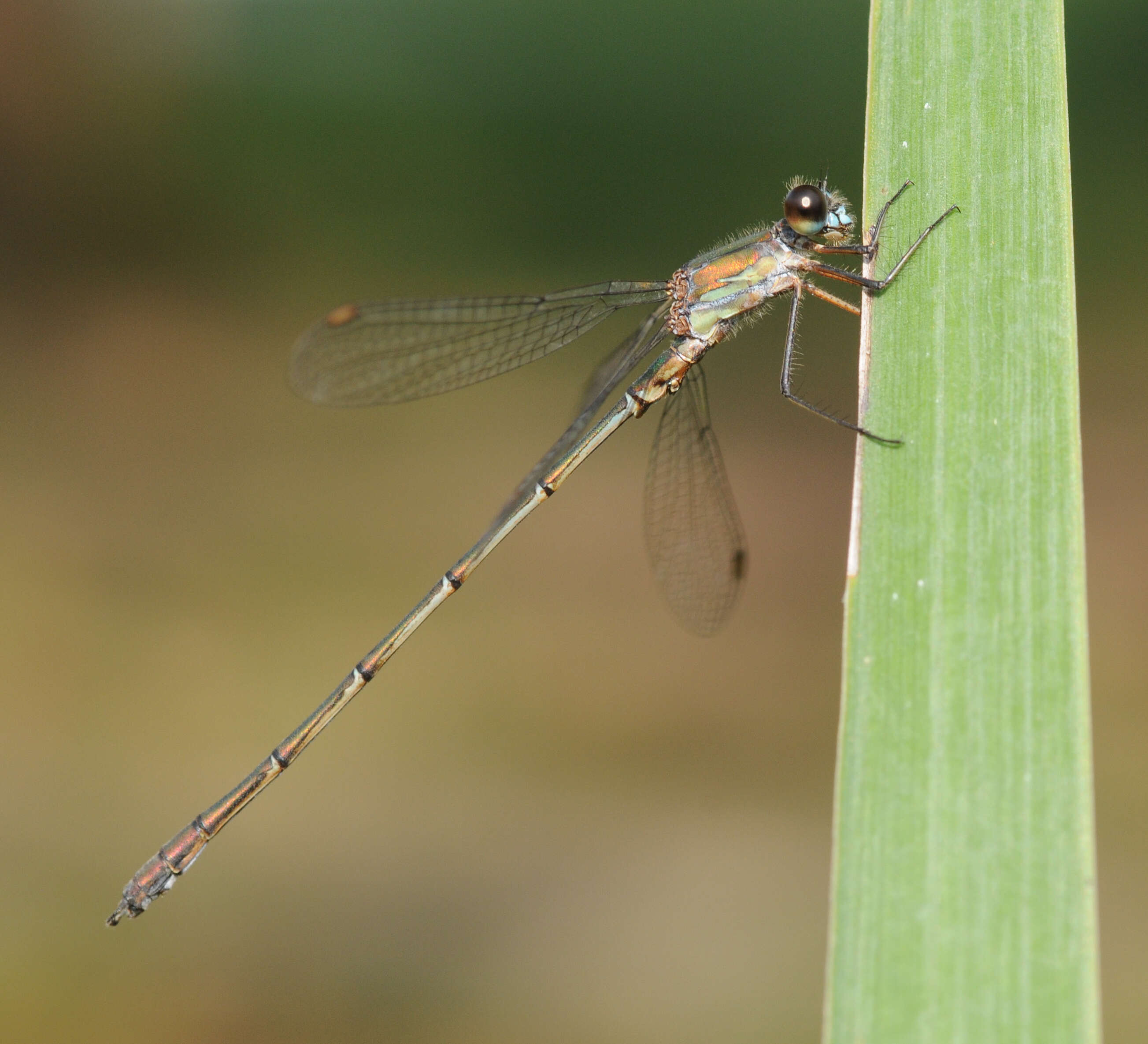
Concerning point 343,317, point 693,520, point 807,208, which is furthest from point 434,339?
point 807,208

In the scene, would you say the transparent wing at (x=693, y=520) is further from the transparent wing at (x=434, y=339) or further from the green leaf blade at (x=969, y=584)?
the green leaf blade at (x=969, y=584)

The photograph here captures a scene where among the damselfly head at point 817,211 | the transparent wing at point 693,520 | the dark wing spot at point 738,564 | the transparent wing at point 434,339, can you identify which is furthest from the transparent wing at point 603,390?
the dark wing spot at point 738,564

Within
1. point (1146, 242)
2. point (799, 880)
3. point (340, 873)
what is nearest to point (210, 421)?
point (340, 873)

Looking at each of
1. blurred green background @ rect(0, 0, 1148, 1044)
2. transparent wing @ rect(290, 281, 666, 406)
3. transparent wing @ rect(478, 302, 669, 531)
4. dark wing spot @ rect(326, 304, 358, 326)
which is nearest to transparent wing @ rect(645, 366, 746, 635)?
transparent wing @ rect(478, 302, 669, 531)

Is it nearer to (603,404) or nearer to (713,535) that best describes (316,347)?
(603,404)

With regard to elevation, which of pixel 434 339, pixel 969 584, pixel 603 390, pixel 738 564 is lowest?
pixel 969 584

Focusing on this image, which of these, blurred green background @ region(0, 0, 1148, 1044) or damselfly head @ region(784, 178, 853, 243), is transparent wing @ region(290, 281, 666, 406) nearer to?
damselfly head @ region(784, 178, 853, 243)

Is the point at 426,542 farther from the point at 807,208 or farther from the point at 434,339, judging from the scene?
the point at 807,208
